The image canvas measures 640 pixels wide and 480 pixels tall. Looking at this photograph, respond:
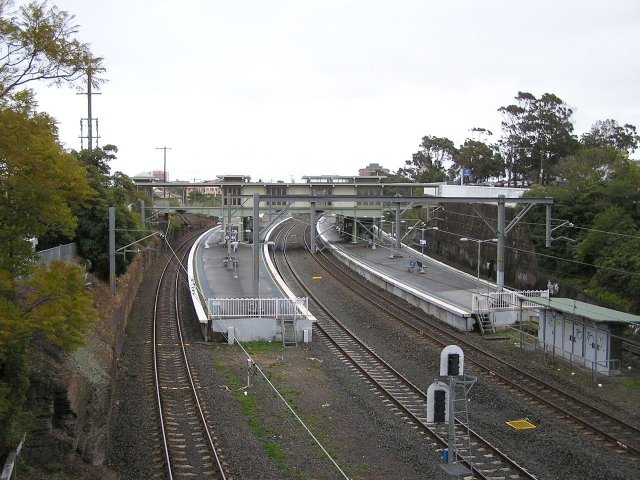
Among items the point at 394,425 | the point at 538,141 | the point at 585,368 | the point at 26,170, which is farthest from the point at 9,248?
the point at 538,141

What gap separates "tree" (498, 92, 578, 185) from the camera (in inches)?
2319

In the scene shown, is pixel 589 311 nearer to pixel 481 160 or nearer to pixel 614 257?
pixel 614 257

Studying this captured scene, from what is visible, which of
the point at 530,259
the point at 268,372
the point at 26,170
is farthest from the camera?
the point at 530,259

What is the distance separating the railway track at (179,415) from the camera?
10.5 metres

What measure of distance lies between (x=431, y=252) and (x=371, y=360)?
1219 inches

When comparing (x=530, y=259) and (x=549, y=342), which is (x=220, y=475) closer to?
(x=549, y=342)

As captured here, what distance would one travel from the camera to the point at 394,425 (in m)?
A: 12.6

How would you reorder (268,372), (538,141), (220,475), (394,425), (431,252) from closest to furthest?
(220,475)
(394,425)
(268,372)
(431,252)
(538,141)

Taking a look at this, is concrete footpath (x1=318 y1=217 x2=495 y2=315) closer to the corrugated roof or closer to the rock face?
the corrugated roof

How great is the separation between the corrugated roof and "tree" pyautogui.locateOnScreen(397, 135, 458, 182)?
66.7 m

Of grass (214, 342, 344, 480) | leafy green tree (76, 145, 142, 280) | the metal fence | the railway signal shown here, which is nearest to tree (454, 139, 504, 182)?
leafy green tree (76, 145, 142, 280)

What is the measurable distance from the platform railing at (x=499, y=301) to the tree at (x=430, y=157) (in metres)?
62.0

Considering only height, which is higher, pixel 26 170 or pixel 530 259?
pixel 26 170

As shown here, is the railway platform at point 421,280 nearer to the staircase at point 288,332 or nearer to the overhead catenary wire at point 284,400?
the staircase at point 288,332
